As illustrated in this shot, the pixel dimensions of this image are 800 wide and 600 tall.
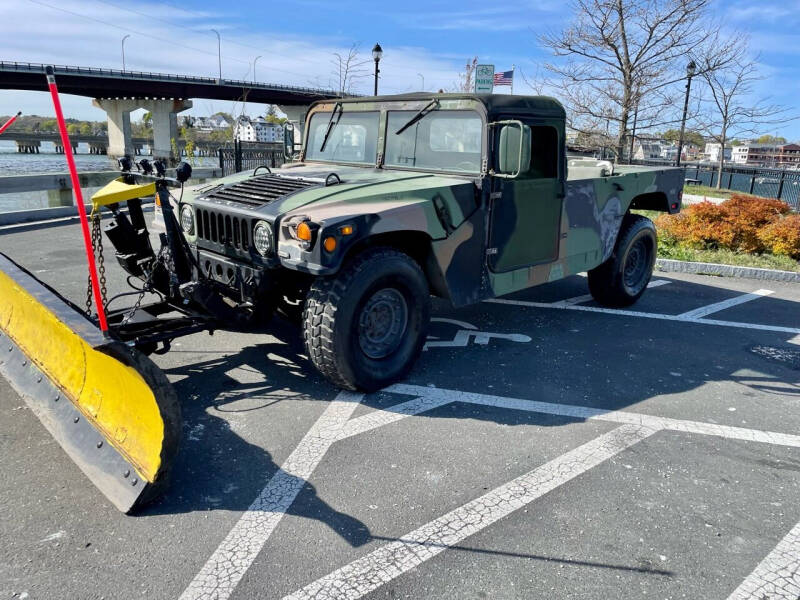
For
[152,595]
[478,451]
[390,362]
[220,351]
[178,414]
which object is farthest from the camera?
[220,351]

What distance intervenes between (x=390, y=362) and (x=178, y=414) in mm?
1810

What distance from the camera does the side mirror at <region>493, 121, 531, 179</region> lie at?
423cm

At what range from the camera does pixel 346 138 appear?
5402 mm

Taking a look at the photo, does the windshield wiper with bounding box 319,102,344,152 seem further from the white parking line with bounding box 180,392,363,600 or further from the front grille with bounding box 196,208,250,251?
the white parking line with bounding box 180,392,363,600

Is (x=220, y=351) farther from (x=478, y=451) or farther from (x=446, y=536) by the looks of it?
(x=446, y=536)

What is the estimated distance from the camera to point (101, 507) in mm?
2832

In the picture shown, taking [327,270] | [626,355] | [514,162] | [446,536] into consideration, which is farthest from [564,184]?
[446,536]

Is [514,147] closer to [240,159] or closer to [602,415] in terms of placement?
[602,415]

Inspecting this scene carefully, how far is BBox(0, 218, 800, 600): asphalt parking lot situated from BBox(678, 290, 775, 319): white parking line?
1230 mm

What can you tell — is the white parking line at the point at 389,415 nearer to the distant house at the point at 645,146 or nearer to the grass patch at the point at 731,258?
the grass patch at the point at 731,258

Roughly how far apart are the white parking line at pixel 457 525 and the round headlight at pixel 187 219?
288cm

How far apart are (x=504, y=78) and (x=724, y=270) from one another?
23.4 ft

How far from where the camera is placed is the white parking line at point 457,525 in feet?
7.87

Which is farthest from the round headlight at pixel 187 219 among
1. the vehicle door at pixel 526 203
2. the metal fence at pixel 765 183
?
the metal fence at pixel 765 183
